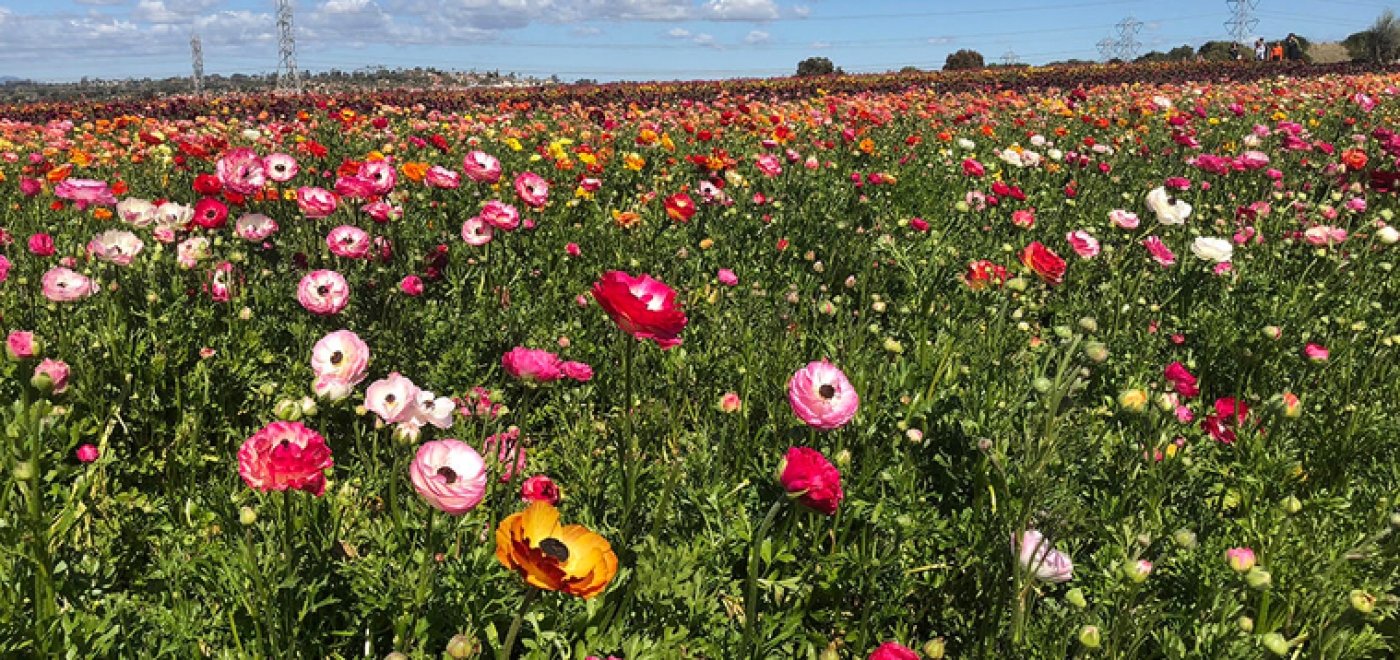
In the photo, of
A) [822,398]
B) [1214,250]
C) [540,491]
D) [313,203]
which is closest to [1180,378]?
[822,398]

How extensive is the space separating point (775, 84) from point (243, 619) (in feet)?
60.4

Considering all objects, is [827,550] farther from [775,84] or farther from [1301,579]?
[775,84]

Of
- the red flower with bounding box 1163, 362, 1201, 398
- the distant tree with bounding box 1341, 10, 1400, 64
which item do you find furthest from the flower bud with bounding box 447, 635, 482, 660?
the distant tree with bounding box 1341, 10, 1400, 64

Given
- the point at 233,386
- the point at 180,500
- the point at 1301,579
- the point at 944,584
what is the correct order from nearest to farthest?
1. the point at 1301,579
2. the point at 944,584
3. the point at 180,500
4. the point at 233,386

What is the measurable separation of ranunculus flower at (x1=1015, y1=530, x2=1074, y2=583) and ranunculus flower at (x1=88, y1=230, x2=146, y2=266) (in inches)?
112

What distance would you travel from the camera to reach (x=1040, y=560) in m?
1.63

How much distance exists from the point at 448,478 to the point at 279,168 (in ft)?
8.00

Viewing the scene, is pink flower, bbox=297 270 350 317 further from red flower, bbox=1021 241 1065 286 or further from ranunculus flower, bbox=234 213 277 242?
red flower, bbox=1021 241 1065 286

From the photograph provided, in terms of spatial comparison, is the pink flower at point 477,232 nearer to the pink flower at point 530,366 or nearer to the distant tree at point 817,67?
the pink flower at point 530,366

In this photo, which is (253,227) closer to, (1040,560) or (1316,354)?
(1040,560)

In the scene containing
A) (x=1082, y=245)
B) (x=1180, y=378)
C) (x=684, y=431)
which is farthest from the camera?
(x=1082, y=245)

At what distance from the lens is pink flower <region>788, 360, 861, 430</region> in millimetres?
1692

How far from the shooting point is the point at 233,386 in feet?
8.43

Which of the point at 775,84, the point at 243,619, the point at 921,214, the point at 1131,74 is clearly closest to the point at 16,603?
the point at 243,619
